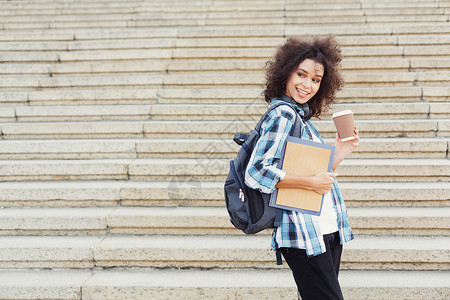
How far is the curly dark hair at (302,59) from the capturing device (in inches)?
69.8

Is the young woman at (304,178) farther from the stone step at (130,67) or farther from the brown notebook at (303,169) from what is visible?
the stone step at (130,67)

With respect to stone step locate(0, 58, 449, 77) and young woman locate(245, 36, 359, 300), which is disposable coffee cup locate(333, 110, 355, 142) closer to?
young woman locate(245, 36, 359, 300)

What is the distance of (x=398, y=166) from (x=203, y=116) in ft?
7.26

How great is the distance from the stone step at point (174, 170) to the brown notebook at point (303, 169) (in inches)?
75.6

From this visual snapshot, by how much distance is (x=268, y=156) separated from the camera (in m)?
1.62

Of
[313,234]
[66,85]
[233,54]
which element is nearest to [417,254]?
[313,234]

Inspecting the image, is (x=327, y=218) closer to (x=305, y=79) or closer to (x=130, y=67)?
(x=305, y=79)

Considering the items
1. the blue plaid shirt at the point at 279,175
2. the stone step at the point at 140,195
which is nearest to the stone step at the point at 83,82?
the stone step at the point at 140,195

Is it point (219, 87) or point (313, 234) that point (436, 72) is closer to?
point (219, 87)

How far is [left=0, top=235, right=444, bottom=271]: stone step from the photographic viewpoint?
2.91 meters

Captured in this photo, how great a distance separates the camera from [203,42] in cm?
532

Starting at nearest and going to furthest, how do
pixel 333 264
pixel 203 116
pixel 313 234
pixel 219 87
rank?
1. pixel 313 234
2. pixel 333 264
3. pixel 203 116
4. pixel 219 87

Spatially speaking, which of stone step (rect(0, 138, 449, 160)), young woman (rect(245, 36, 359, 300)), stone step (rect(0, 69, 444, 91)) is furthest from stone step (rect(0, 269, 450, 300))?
stone step (rect(0, 69, 444, 91))

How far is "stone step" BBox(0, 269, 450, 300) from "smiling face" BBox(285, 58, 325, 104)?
5.38 feet
